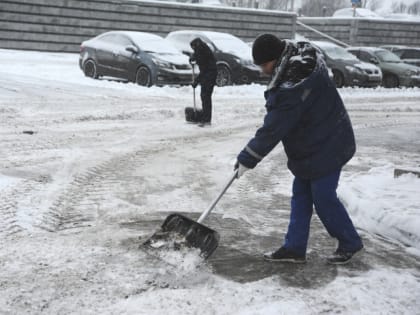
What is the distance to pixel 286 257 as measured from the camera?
439 cm

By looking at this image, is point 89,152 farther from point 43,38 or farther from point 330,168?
point 43,38

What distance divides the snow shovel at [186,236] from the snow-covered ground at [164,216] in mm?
98

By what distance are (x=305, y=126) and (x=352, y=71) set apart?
54.3ft

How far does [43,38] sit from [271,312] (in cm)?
2168

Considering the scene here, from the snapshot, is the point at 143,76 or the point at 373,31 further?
the point at 373,31

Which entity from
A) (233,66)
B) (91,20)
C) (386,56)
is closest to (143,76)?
(233,66)

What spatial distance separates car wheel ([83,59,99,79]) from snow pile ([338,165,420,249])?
11.3m

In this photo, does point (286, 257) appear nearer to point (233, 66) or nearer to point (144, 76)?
point (144, 76)

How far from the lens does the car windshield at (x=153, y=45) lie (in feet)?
53.0

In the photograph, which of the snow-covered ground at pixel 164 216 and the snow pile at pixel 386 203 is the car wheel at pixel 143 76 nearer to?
the snow-covered ground at pixel 164 216

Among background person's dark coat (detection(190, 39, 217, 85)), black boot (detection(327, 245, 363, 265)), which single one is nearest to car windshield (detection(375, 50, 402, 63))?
background person's dark coat (detection(190, 39, 217, 85))

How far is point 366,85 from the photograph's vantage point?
2022cm

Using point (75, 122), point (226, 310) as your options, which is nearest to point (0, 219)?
point (226, 310)

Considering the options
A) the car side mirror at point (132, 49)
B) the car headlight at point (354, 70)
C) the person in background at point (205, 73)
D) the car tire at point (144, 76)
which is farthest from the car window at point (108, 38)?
the car headlight at point (354, 70)
